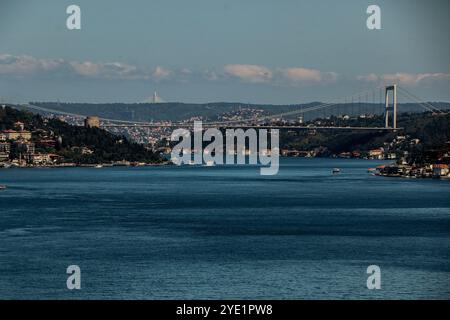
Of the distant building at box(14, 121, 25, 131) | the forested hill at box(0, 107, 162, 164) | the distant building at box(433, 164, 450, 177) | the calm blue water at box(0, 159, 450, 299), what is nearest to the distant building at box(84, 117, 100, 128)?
the forested hill at box(0, 107, 162, 164)

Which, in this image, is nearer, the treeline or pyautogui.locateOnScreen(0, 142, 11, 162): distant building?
pyautogui.locateOnScreen(0, 142, 11, 162): distant building

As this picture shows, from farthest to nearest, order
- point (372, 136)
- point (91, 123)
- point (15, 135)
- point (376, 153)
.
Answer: point (372, 136) → point (376, 153) → point (91, 123) → point (15, 135)

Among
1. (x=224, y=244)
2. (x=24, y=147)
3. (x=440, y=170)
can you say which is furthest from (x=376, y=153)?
(x=224, y=244)

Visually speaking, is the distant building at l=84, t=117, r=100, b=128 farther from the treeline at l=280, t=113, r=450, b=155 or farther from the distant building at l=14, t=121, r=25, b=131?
the treeline at l=280, t=113, r=450, b=155

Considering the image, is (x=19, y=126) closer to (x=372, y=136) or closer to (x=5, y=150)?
(x=5, y=150)

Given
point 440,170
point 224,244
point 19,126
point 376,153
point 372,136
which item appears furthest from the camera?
point 372,136

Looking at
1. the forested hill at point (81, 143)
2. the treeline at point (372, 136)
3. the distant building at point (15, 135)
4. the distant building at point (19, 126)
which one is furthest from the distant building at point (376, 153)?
the distant building at point (15, 135)

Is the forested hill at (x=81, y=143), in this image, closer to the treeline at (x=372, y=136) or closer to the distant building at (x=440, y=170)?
the treeline at (x=372, y=136)
